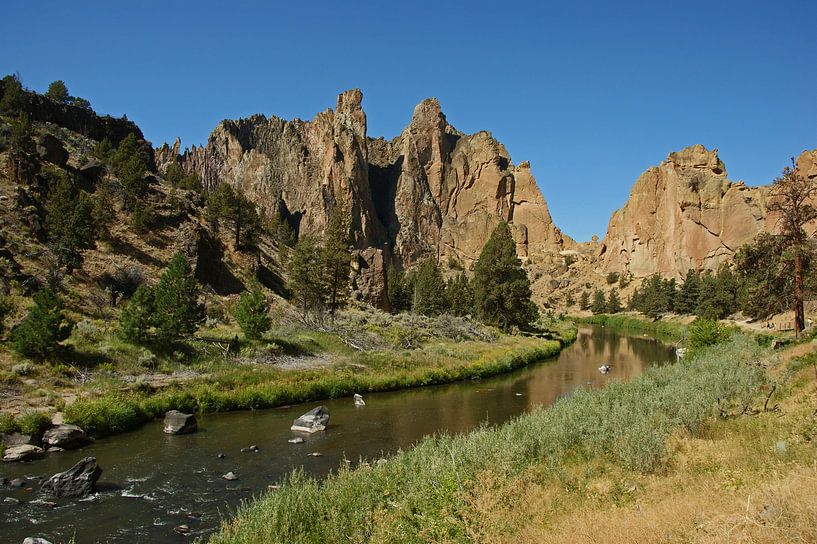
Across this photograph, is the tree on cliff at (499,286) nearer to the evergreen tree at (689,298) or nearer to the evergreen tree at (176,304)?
the evergreen tree at (176,304)

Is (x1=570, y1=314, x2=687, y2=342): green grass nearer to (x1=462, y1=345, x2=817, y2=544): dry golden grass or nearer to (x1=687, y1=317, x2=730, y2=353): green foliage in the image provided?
(x1=687, y1=317, x2=730, y2=353): green foliage

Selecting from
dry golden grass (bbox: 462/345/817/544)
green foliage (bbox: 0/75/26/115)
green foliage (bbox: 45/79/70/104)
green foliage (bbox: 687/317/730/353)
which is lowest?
dry golden grass (bbox: 462/345/817/544)

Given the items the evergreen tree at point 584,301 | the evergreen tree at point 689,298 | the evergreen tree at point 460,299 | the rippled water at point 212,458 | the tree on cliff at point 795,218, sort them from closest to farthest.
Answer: the rippled water at point 212,458 < the tree on cliff at point 795,218 < the evergreen tree at point 460,299 < the evergreen tree at point 689,298 < the evergreen tree at point 584,301

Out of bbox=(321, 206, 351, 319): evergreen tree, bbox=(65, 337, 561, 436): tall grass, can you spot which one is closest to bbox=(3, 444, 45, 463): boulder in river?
bbox=(65, 337, 561, 436): tall grass

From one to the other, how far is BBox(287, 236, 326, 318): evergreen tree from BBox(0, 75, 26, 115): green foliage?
32.1m

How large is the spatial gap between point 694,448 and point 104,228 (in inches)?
1737

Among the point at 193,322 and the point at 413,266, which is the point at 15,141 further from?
the point at 413,266

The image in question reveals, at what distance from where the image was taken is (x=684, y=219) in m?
124

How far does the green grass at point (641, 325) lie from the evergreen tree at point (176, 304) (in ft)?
164

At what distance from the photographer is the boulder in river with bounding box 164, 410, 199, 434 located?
19.1m

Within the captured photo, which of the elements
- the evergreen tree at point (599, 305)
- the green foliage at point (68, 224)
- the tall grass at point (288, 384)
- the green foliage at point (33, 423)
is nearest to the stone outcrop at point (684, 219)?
the evergreen tree at point (599, 305)

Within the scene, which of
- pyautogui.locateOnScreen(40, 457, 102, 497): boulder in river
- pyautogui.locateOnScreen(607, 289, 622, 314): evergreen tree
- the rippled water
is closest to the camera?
the rippled water

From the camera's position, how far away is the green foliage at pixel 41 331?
22.0 m

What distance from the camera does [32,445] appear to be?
16172 millimetres
